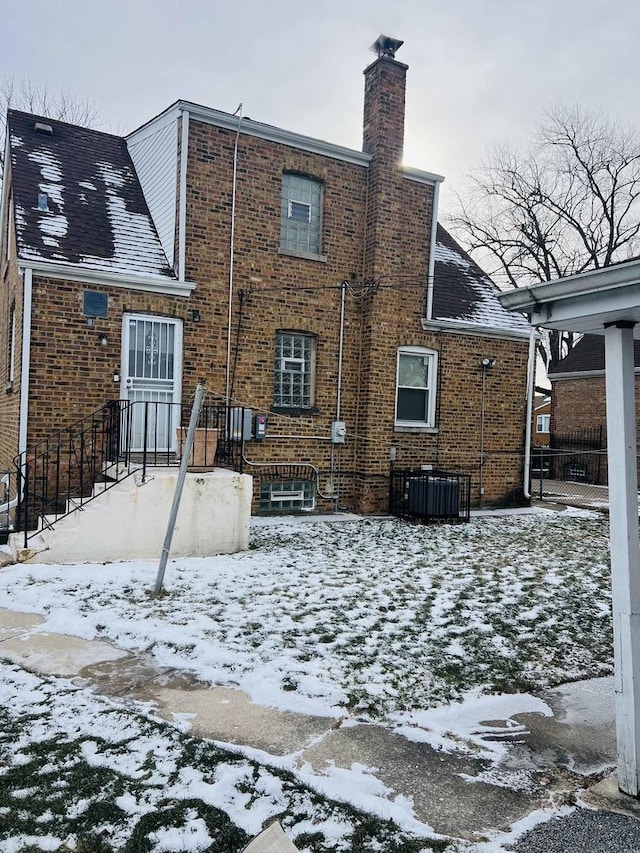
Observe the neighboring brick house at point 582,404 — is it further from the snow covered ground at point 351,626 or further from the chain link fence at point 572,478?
the snow covered ground at point 351,626

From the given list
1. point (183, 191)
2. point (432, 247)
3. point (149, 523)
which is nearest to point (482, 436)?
point (432, 247)

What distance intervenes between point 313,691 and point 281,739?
635 mm

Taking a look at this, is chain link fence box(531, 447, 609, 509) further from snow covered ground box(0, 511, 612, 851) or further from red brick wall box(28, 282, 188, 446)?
red brick wall box(28, 282, 188, 446)

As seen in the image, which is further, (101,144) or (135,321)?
(101,144)

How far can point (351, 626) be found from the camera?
5.43 m

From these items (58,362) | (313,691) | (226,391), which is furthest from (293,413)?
(313,691)

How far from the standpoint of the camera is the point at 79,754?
328cm

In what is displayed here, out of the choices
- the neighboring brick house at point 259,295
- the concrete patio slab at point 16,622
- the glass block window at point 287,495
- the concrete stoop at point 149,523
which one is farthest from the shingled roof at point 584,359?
the concrete patio slab at point 16,622

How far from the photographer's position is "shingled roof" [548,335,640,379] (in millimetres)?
23203

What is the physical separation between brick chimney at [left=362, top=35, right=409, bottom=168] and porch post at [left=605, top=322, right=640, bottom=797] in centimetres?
954

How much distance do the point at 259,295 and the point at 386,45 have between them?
553 cm

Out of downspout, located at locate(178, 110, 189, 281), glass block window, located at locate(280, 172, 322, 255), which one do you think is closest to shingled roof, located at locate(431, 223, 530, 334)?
glass block window, located at locate(280, 172, 322, 255)

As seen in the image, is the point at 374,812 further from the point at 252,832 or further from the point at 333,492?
the point at 333,492

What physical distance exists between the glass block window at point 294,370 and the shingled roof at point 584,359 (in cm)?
1534
